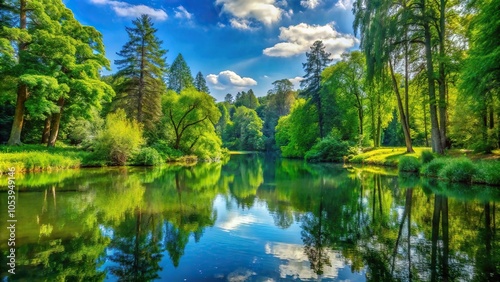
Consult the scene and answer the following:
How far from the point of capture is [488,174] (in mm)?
14047

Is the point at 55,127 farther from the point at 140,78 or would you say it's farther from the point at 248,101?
the point at 248,101

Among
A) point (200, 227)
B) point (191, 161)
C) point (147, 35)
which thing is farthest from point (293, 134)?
point (200, 227)

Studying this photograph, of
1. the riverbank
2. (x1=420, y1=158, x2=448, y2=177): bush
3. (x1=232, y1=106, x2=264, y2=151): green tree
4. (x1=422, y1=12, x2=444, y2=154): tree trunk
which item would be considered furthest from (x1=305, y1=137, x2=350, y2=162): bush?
(x1=232, y1=106, x2=264, y2=151): green tree

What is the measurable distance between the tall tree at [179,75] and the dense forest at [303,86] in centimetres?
2798

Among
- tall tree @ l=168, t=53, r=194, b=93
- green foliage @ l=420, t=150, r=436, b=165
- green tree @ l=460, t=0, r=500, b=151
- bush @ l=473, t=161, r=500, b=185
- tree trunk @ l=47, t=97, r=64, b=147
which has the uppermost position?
tall tree @ l=168, t=53, r=194, b=93

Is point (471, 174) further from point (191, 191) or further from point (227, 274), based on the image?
point (227, 274)

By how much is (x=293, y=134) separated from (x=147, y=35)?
81.3ft

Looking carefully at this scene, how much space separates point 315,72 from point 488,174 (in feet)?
101

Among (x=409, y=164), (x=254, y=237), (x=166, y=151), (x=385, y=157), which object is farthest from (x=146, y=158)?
(x=254, y=237)

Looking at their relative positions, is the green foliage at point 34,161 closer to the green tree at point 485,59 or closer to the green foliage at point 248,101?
the green tree at point 485,59

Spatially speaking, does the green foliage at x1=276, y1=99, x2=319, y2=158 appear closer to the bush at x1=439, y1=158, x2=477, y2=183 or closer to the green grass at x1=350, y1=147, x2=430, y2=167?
the green grass at x1=350, y1=147, x2=430, y2=167

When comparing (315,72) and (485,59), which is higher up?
(315,72)

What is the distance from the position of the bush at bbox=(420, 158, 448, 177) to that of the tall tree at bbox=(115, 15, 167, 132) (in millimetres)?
26865

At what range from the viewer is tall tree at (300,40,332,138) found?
42375mm
